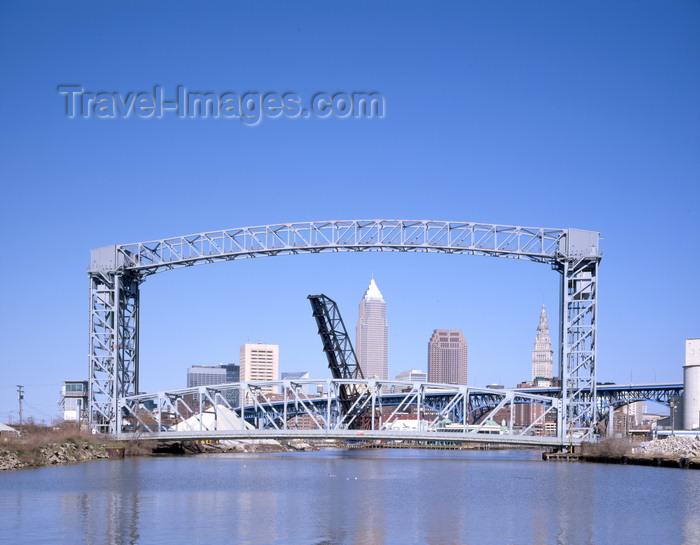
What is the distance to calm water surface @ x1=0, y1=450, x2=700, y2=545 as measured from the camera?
989 inches

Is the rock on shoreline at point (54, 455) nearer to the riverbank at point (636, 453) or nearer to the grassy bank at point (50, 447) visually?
the grassy bank at point (50, 447)

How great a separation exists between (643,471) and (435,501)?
70.7 feet

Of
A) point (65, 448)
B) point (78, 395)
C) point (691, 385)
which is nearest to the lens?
point (65, 448)

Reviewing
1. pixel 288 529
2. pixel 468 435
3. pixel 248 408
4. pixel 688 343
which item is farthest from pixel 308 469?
pixel 248 408

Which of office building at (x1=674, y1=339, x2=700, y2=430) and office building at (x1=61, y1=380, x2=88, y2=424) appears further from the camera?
office building at (x1=674, y1=339, x2=700, y2=430)

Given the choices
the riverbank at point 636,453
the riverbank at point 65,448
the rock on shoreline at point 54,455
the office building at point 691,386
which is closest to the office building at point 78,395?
the riverbank at point 65,448

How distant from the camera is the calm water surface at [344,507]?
25.1 m

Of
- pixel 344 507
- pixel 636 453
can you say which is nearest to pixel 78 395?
pixel 636 453

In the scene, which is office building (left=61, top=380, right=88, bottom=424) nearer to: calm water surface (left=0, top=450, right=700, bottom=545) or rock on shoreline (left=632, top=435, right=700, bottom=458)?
calm water surface (left=0, top=450, right=700, bottom=545)

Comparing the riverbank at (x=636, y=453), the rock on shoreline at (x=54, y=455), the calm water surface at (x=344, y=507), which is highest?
the calm water surface at (x=344, y=507)

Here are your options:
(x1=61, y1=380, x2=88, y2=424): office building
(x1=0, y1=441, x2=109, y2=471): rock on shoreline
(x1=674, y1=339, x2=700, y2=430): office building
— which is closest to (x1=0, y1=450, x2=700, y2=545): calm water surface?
(x1=0, y1=441, x2=109, y2=471): rock on shoreline

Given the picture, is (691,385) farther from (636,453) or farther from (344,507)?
(344,507)

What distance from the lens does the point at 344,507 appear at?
31.9 meters

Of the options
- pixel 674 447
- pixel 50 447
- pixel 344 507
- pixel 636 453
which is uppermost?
pixel 344 507
